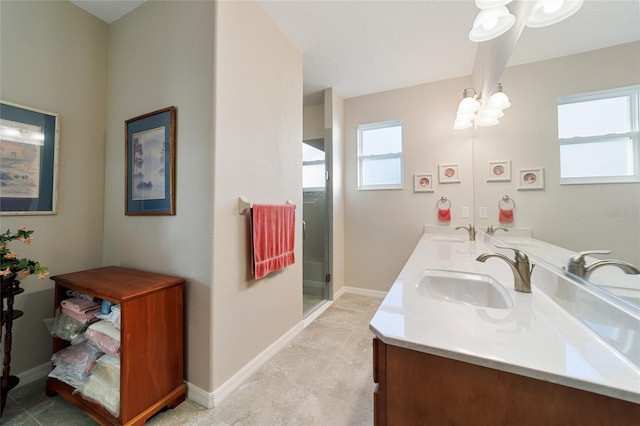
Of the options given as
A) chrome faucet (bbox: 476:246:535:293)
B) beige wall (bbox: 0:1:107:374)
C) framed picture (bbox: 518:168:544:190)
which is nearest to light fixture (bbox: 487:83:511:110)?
framed picture (bbox: 518:168:544:190)

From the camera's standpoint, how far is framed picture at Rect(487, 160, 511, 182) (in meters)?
1.43

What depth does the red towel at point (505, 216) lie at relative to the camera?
56.4 inches

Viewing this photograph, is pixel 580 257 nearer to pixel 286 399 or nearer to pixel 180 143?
pixel 286 399

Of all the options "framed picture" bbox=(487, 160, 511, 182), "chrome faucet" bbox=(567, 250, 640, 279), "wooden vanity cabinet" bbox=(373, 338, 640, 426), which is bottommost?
"wooden vanity cabinet" bbox=(373, 338, 640, 426)

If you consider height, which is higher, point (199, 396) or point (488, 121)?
point (488, 121)

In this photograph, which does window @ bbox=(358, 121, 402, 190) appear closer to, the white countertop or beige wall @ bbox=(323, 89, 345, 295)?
beige wall @ bbox=(323, 89, 345, 295)

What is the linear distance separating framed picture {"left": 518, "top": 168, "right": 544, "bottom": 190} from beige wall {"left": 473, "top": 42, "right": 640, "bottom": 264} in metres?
0.03

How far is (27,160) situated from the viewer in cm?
151

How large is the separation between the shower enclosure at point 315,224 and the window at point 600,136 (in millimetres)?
2240

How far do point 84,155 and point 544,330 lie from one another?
2.76 m

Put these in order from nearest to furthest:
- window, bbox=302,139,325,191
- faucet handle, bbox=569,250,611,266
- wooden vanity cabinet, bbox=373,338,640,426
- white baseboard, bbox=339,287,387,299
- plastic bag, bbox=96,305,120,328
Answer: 1. wooden vanity cabinet, bbox=373,338,640,426
2. faucet handle, bbox=569,250,611,266
3. plastic bag, bbox=96,305,120,328
4. white baseboard, bbox=339,287,387,299
5. window, bbox=302,139,325,191

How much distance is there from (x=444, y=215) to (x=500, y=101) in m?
1.46

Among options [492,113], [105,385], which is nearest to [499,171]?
[492,113]

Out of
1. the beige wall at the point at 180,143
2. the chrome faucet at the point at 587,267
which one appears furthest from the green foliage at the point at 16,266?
the chrome faucet at the point at 587,267
